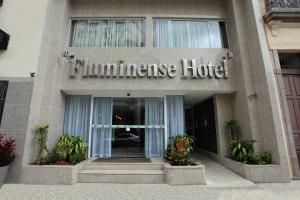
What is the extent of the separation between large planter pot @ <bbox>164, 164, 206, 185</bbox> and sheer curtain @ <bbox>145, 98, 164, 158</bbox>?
76.8 inches

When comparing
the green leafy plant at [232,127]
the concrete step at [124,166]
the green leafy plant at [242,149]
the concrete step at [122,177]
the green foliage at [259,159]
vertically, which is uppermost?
the green leafy plant at [232,127]

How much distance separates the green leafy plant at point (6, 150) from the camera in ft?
15.3

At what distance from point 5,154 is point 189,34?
776 cm

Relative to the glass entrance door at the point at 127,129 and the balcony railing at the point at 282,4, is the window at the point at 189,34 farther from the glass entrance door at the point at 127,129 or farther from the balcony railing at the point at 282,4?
the glass entrance door at the point at 127,129

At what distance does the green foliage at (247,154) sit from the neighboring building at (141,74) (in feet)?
0.80

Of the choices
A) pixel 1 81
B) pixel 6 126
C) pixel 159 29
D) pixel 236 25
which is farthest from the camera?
pixel 159 29

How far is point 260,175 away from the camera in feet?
16.5

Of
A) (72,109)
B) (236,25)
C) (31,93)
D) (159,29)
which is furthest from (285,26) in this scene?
(31,93)

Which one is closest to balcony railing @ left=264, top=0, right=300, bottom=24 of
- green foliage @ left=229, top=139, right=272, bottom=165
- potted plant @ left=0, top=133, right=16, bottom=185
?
green foliage @ left=229, top=139, right=272, bottom=165

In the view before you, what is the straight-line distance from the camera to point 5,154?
4699 mm

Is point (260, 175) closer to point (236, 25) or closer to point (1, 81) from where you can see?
point (236, 25)

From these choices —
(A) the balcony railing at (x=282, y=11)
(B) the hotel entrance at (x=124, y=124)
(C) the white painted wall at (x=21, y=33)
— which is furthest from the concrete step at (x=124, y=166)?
(A) the balcony railing at (x=282, y=11)

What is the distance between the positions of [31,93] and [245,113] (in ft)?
24.6

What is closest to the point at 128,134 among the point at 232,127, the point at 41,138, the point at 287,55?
the point at 41,138
